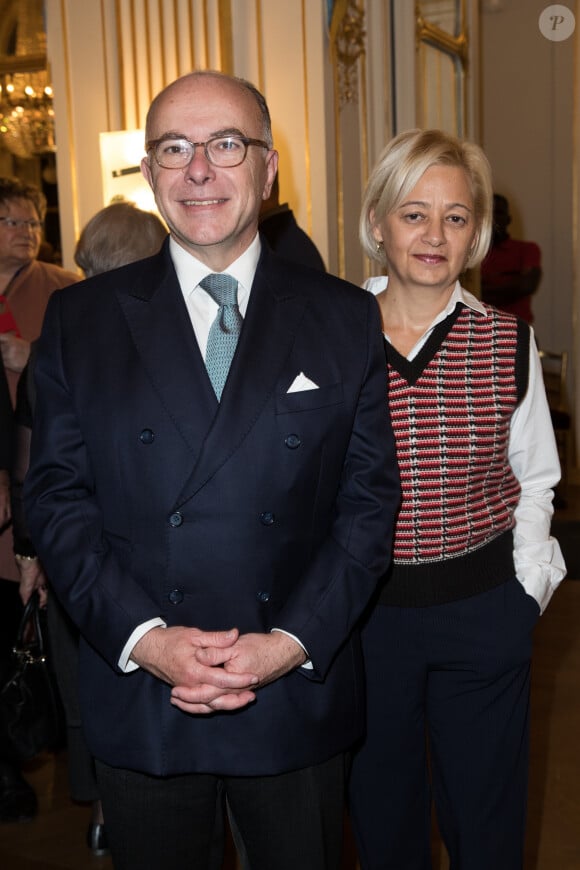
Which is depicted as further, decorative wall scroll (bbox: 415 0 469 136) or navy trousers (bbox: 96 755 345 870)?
decorative wall scroll (bbox: 415 0 469 136)

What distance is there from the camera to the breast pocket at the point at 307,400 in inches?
62.1

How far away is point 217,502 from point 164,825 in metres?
0.52

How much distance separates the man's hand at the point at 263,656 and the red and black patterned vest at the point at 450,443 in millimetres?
443

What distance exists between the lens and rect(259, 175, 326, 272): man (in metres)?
3.11

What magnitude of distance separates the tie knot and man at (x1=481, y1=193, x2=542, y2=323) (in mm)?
5742

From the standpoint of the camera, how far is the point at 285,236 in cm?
313

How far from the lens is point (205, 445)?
1519 millimetres

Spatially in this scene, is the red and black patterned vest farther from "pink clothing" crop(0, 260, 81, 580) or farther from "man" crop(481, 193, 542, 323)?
"man" crop(481, 193, 542, 323)

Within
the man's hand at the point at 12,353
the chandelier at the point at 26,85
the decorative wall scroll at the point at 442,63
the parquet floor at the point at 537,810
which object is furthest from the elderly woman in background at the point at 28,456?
the chandelier at the point at 26,85

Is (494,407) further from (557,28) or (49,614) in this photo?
(557,28)

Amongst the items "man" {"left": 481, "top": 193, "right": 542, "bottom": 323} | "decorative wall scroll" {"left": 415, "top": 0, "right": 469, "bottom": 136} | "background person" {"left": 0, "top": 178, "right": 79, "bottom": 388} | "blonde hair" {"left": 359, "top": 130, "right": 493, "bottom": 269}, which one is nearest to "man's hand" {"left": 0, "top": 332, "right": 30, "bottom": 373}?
"background person" {"left": 0, "top": 178, "right": 79, "bottom": 388}

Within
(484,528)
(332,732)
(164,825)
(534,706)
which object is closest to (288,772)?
(332,732)

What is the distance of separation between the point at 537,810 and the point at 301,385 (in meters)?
2.01

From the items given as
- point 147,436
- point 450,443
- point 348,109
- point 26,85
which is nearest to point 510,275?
point 348,109
